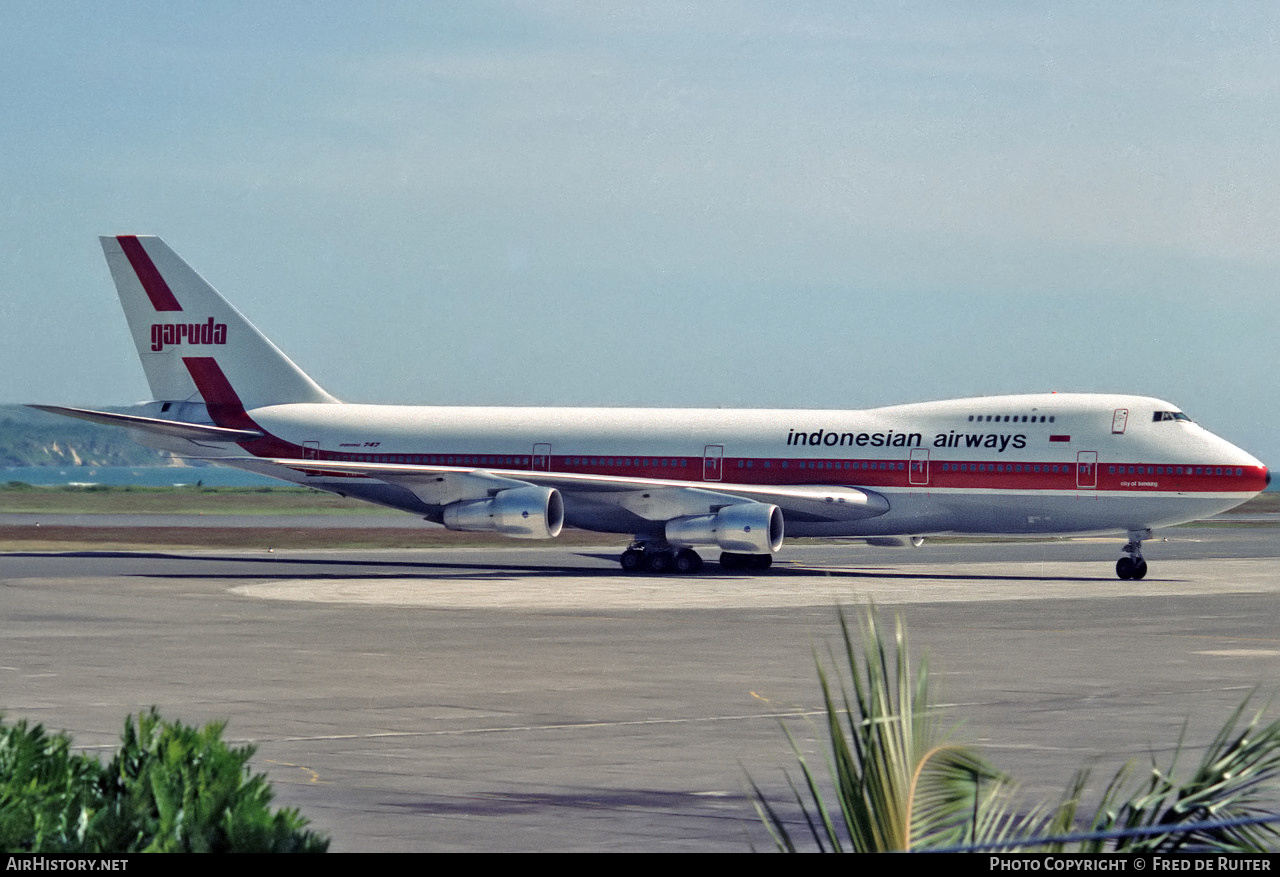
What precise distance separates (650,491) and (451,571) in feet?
20.3

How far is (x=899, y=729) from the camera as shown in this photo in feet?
21.6

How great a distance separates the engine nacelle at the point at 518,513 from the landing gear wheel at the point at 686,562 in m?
4.04

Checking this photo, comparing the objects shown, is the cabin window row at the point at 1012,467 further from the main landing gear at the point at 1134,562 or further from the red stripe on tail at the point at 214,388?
the red stripe on tail at the point at 214,388

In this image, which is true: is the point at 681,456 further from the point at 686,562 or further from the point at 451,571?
the point at 451,571

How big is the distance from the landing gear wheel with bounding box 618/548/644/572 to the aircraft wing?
188cm

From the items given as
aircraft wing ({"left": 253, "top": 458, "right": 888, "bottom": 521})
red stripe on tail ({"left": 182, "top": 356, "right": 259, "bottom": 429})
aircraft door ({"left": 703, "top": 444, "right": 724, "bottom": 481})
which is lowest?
aircraft wing ({"left": 253, "top": 458, "right": 888, "bottom": 521})

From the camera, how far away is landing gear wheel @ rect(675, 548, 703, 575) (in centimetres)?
4831

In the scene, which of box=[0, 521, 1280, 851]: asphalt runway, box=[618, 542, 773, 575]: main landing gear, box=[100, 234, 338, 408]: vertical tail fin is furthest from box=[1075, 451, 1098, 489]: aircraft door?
box=[100, 234, 338, 408]: vertical tail fin

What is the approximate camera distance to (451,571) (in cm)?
4856

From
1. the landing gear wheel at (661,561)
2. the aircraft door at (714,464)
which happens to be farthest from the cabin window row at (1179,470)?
the landing gear wheel at (661,561)

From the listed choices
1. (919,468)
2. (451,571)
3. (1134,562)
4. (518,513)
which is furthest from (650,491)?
(1134,562)

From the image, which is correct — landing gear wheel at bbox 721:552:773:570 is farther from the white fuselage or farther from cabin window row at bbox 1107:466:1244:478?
cabin window row at bbox 1107:466:1244:478

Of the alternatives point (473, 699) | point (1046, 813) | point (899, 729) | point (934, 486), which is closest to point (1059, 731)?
point (1046, 813)
